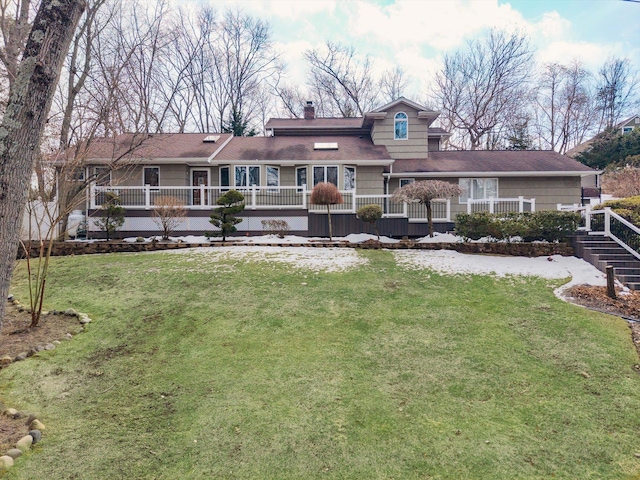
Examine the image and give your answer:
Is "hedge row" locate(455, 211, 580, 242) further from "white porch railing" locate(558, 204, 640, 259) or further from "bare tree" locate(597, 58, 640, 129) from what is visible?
"bare tree" locate(597, 58, 640, 129)

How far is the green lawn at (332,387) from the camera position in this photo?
334cm

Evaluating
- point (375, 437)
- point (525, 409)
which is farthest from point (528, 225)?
point (375, 437)

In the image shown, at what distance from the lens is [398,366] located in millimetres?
5113

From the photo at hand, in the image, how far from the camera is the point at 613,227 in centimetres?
1088

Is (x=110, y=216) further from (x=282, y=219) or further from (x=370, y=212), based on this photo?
(x=370, y=212)

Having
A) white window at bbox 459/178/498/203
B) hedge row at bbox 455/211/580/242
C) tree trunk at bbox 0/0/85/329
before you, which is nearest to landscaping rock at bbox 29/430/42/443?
tree trunk at bbox 0/0/85/329

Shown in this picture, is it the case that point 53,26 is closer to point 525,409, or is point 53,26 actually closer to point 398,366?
point 398,366

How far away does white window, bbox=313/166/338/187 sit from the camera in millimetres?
17141

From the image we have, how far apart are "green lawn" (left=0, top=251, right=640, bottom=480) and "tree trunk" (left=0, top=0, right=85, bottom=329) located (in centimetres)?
176

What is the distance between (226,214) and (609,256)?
11.9m

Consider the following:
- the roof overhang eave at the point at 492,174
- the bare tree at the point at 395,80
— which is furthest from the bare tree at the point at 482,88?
the roof overhang eave at the point at 492,174

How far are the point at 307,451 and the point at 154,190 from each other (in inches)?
558

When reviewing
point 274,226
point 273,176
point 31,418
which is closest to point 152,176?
point 273,176

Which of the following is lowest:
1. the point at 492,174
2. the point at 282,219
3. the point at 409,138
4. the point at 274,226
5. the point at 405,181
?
the point at 274,226
